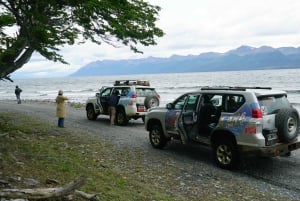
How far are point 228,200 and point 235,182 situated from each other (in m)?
1.16

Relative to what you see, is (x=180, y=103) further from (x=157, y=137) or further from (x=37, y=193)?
(x=37, y=193)

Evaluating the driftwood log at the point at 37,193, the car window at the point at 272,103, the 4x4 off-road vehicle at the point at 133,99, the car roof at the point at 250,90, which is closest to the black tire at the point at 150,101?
the 4x4 off-road vehicle at the point at 133,99

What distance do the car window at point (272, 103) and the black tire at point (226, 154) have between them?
3.67ft

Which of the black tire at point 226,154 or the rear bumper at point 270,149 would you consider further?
the black tire at point 226,154

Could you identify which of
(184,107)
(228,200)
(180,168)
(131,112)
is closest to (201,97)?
Answer: (184,107)

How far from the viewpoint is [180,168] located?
895 centimetres

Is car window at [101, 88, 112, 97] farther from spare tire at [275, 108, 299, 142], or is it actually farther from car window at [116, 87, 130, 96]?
spare tire at [275, 108, 299, 142]

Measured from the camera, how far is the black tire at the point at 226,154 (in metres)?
8.53

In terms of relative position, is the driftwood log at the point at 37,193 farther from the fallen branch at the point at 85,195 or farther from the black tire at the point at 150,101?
the black tire at the point at 150,101

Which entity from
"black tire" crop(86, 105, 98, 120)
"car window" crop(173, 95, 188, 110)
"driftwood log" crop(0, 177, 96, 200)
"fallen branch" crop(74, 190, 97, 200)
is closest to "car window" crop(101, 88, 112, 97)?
"black tire" crop(86, 105, 98, 120)

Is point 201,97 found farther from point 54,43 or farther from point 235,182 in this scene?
point 54,43

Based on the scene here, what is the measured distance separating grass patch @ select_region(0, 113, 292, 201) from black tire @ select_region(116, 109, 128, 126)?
199 inches

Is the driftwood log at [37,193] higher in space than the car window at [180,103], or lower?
lower

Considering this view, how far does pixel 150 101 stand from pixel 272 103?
8.41 m
